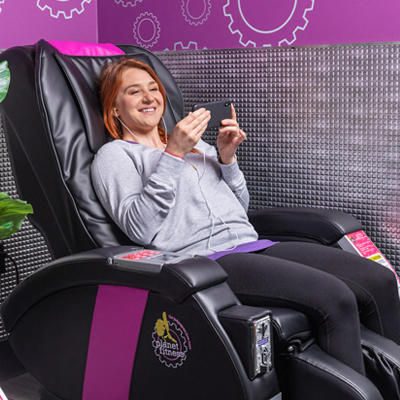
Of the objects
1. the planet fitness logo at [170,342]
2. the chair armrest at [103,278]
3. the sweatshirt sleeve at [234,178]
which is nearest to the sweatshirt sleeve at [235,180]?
the sweatshirt sleeve at [234,178]

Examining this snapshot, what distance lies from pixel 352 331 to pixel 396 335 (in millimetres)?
243

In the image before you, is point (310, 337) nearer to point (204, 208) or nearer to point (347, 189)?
point (204, 208)

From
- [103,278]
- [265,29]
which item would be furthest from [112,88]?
[265,29]

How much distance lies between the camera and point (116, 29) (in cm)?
271

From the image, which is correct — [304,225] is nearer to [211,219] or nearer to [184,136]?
[211,219]

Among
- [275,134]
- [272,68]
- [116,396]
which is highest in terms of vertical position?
[272,68]

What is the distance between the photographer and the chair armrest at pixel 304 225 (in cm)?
187

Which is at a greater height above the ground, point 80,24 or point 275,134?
point 80,24

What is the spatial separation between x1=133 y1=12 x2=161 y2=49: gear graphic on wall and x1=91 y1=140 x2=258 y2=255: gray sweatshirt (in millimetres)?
917

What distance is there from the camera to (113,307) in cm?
144

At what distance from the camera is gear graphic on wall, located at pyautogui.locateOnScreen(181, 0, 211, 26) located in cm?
247

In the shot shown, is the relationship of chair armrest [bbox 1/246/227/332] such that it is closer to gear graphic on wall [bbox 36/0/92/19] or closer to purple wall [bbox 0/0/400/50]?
purple wall [bbox 0/0/400/50]

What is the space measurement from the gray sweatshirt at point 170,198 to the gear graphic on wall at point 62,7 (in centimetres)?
103

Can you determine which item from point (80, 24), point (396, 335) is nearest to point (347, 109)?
point (396, 335)
